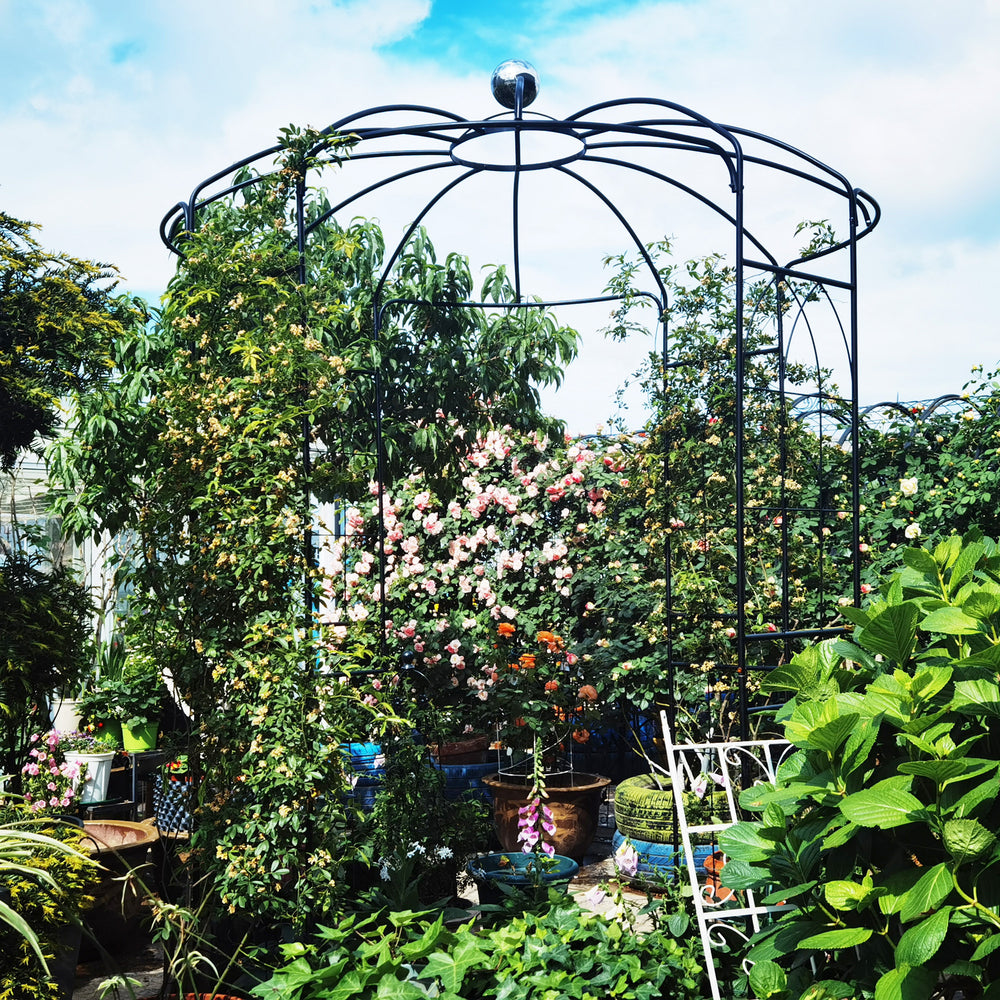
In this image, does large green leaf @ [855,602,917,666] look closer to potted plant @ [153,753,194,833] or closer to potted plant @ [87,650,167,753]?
potted plant @ [87,650,167,753]

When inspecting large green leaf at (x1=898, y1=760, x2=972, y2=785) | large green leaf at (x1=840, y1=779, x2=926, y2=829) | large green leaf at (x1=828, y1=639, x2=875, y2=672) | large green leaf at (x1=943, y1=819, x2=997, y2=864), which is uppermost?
large green leaf at (x1=828, y1=639, x2=875, y2=672)

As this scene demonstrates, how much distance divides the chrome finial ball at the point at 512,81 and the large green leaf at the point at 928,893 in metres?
2.95

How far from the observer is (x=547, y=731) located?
5008mm

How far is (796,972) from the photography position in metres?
Answer: 1.53

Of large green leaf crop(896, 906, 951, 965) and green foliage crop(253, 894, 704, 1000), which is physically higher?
large green leaf crop(896, 906, 951, 965)

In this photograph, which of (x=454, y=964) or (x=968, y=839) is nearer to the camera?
(x=968, y=839)

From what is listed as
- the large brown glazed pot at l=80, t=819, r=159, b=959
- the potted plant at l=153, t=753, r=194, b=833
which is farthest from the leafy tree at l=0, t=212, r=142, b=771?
the potted plant at l=153, t=753, r=194, b=833

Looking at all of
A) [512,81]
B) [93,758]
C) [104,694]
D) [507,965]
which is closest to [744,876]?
[507,965]

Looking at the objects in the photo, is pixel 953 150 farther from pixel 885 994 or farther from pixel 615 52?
pixel 885 994

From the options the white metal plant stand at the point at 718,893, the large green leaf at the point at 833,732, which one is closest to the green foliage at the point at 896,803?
the large green leaf at the point at 833,732

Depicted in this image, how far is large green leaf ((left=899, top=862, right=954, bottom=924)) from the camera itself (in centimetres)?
120

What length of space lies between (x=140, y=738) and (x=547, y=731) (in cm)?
232

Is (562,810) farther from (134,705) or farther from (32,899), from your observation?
(32,899)

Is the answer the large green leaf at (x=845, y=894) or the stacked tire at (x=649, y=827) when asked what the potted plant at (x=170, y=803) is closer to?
the stacked tire at (x=649, y=827)
